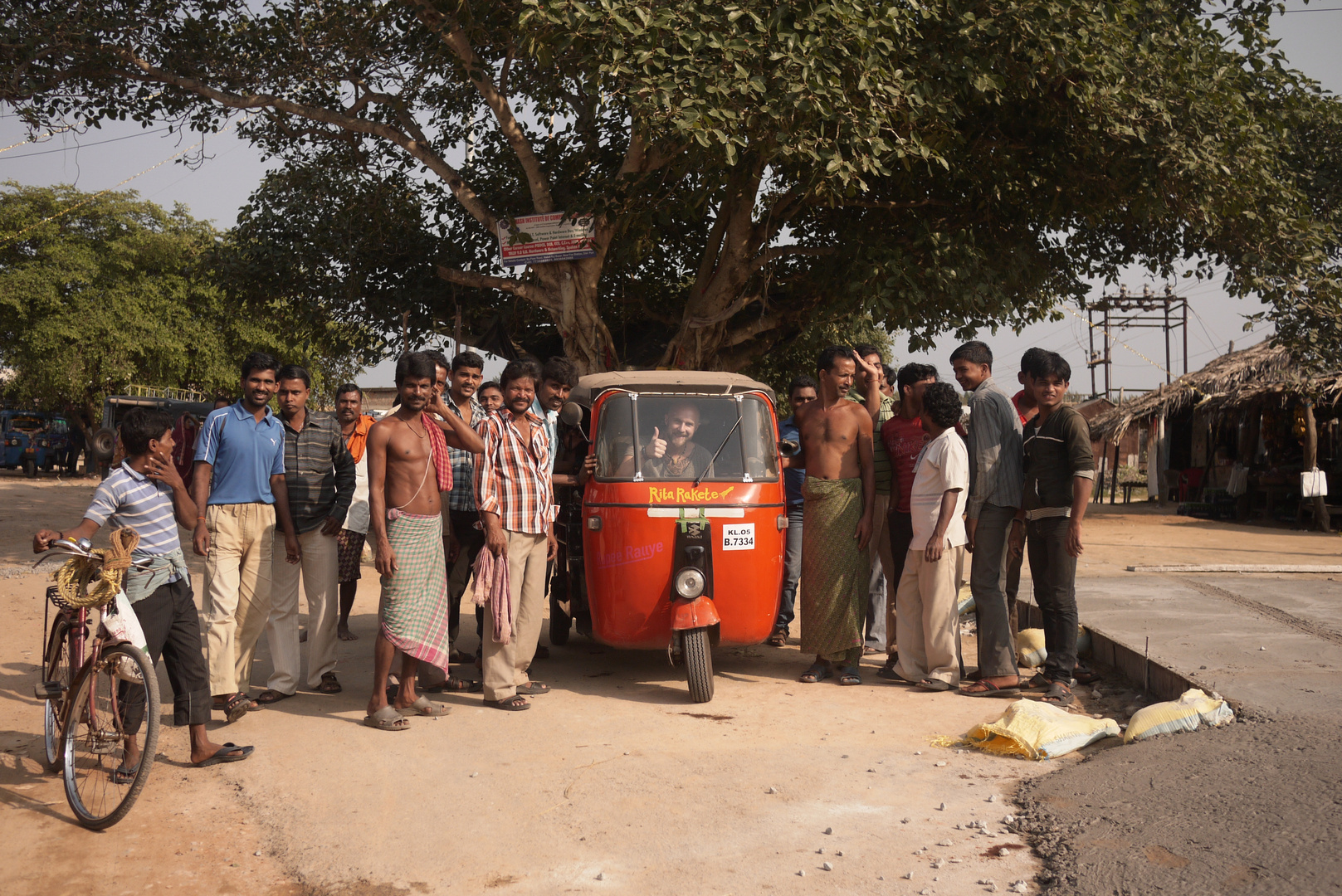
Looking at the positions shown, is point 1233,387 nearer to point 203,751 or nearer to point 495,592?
A: point 495,592

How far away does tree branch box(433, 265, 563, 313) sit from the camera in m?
13.1

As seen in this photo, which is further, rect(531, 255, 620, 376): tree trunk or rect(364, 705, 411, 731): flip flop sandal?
rect(531, 255, 620, 376): tree trunk

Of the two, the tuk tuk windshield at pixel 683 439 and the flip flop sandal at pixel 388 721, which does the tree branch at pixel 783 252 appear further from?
the flip flop sandal at pixel 388 721

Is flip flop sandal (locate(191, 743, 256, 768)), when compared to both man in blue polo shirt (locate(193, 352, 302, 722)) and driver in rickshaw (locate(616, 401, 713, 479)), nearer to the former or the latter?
man in blue polo shirt (locate(193, 352, 302, 722))

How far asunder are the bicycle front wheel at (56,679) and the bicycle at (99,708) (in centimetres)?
3

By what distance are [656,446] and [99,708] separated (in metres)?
3.37

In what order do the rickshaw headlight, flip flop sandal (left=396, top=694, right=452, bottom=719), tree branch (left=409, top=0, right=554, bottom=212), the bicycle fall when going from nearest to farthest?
the bicycle, flip flop sandal (left=396, top=694, right=452, bottom=719), the rickshaw headlight, tree branch (left=409, top=0, right=554, bottom=212)

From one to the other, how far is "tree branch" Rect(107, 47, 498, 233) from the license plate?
25.5 ft

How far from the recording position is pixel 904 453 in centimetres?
697

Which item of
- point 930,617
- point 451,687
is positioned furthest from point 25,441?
point 930,617

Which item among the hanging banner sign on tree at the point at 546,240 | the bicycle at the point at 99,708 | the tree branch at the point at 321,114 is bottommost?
the bicycle at the point at 99,708

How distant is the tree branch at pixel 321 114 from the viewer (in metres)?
12.4

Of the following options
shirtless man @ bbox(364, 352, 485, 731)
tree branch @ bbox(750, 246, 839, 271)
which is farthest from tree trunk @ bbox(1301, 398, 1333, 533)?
shirtless man @ bbox(364, 352, 485, 731)

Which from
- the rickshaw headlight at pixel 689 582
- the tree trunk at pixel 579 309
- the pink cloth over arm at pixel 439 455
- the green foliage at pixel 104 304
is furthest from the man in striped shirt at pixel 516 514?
the green foliage at pixel 104 304
